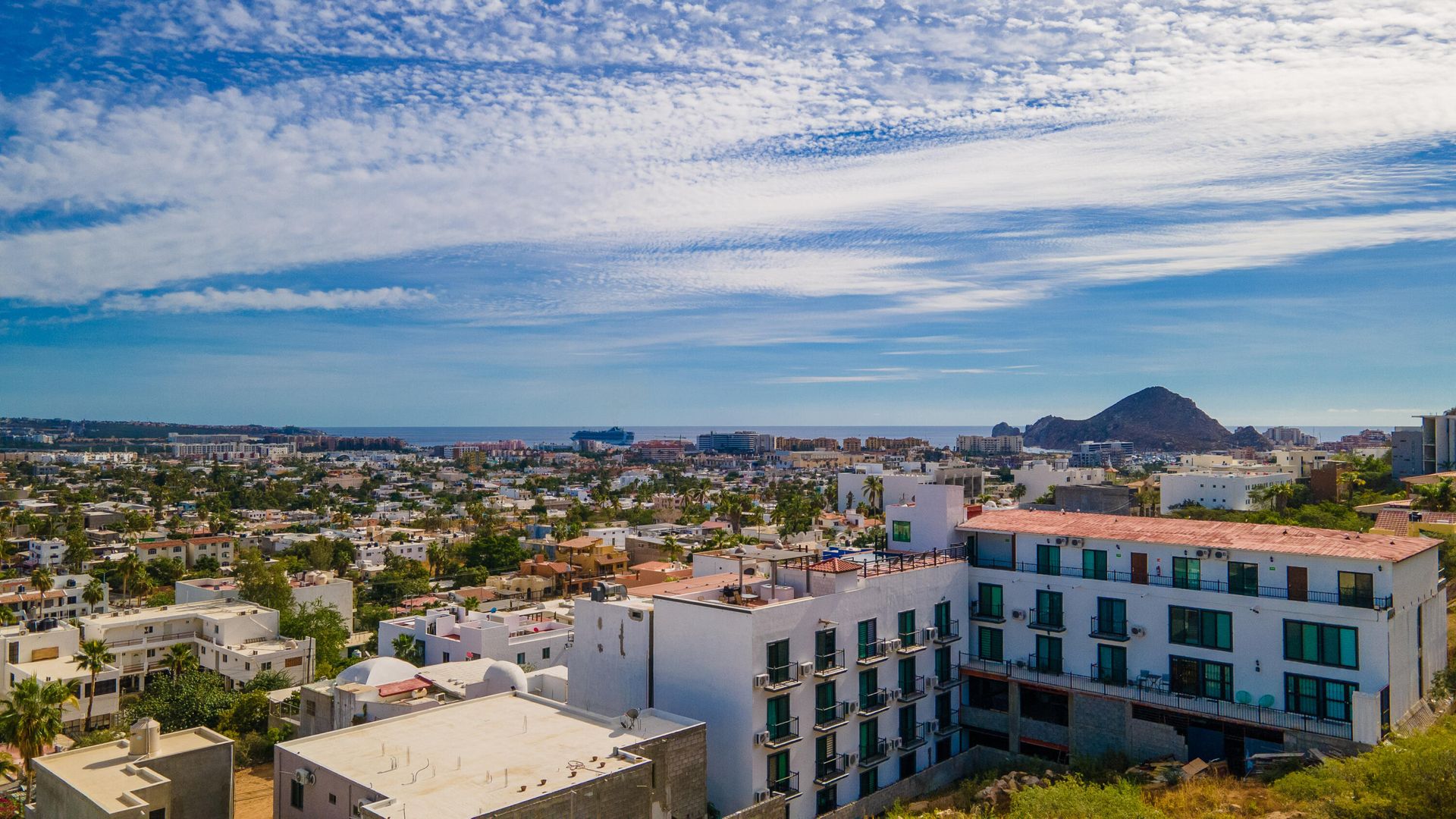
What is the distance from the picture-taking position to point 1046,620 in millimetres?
30844

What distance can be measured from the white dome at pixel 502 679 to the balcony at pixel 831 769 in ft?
34.6

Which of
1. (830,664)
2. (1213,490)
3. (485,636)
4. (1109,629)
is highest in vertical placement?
(1213,490)

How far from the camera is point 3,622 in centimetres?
5122

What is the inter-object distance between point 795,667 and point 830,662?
167cm

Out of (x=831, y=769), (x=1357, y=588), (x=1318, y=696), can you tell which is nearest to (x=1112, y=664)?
(x=1318, y=696)

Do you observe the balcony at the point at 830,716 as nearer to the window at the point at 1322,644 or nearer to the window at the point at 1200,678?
the window at the point at 1200,678

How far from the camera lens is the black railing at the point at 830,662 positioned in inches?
1017

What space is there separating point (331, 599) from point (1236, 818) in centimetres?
5418

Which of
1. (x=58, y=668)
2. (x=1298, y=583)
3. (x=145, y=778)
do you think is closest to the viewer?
(x=145, y=778)

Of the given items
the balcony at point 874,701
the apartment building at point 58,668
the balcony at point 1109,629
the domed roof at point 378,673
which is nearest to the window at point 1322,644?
the balcony at point 1109,629

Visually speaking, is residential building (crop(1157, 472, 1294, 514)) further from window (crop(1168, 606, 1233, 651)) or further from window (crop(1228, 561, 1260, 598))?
window (crop(1228, 561, 1260, 598))

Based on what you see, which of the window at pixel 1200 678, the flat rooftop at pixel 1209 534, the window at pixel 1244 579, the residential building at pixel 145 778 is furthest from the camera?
the window at pixel 1200 678

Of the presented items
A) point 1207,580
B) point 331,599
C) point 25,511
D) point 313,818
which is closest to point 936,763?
point 1207,580

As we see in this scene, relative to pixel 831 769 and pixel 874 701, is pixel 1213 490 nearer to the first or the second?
pixel 874 701
